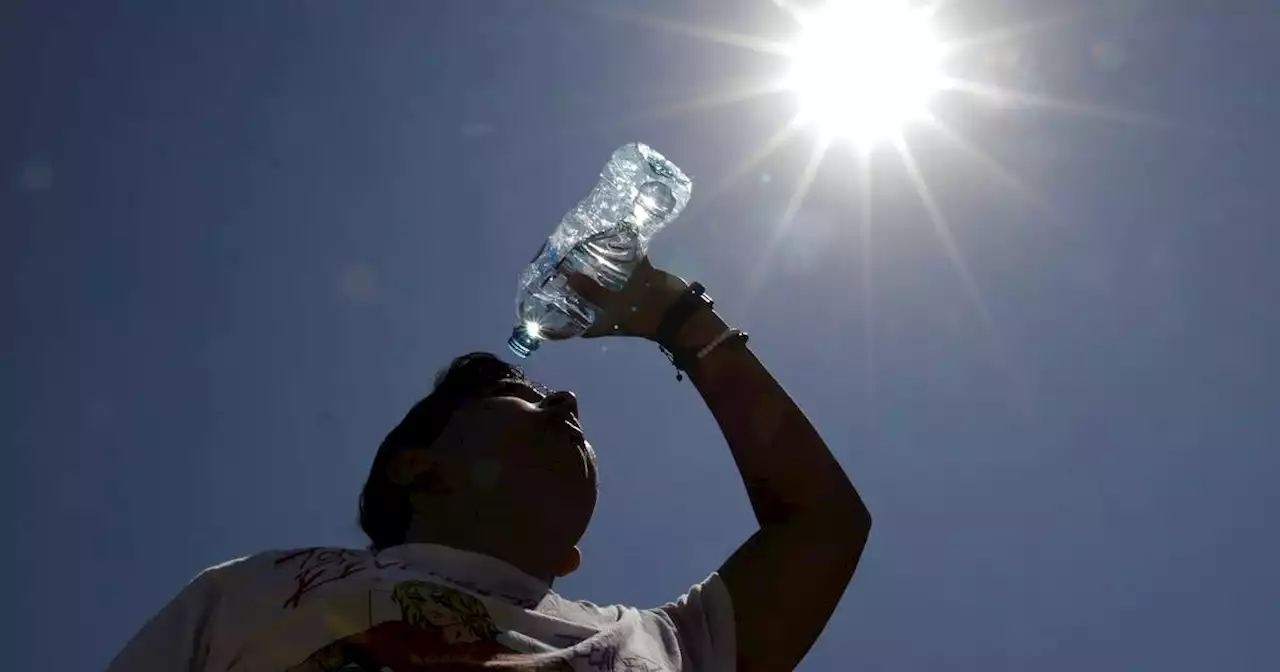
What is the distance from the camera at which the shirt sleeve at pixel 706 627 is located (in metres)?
2.05

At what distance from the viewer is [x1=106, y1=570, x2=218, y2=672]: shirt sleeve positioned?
64.3 inches

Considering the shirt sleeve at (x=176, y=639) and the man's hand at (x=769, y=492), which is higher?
the man's hand at (x=769, y=492)

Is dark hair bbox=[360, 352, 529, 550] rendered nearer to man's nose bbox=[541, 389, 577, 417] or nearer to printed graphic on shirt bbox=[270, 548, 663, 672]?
man's nose bbox=[541, 389, 577, 417]

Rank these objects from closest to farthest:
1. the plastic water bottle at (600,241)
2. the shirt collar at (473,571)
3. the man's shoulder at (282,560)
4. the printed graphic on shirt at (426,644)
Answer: the printed graphic on shirt at (426,644) < the man's shoulder at (282,560) < the shirt collar at (473,571) < the plastic water bottle at (600,241)

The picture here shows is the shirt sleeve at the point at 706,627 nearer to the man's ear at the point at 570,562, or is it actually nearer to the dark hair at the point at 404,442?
the man's ear at the point at 570,562

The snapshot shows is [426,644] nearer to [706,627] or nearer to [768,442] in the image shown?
[706,627]

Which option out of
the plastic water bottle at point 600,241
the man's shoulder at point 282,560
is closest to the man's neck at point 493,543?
the man's shoulder at point 282,560

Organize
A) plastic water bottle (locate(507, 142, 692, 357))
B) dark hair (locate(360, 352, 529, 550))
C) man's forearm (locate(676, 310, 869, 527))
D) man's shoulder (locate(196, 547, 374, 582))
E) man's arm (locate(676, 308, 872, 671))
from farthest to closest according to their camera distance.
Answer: plastic water bottle (locate(507, 142, 692, 357)) → man's forearm (locate(676, 310, 869, 527)) → dark hair (locate(360, 352, 529, 550)) → man's arm (locate(676, 308, 872, 671)) → man's shoulder (locate(196, 547, 374, 582))

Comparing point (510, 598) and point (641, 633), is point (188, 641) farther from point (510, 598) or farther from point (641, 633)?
point (641, 633)

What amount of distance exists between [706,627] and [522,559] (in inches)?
16.5

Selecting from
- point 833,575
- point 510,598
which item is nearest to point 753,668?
point 833,575

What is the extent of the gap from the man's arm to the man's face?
39 cm

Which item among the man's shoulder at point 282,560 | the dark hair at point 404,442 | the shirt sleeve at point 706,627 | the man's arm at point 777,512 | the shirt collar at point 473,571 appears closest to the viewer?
the man's shoulder at point 282,560

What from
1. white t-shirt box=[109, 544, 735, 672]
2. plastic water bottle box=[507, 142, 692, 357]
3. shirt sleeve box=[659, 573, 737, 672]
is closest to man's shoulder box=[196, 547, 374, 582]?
white t-shirt box=[109, 544, 735, 672]
